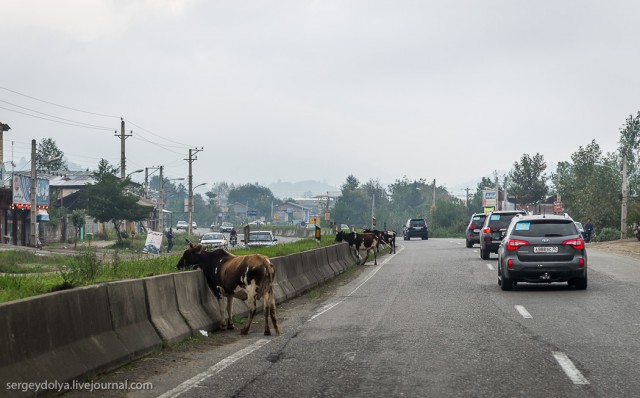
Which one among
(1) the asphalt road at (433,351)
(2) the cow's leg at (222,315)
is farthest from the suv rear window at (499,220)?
(2) the cow's leg at (222,315)

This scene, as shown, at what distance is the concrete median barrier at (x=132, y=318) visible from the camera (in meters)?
11.0

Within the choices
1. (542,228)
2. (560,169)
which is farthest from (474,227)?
(560,169)

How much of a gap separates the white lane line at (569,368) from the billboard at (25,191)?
59.6 meters

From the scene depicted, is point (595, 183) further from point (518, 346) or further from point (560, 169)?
point (560, 169)

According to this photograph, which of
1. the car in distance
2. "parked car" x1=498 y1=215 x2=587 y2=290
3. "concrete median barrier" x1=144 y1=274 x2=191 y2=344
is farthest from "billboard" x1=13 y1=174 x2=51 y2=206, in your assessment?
"concrete median barrier" x1=144 y1=274 x2=191 y2=344

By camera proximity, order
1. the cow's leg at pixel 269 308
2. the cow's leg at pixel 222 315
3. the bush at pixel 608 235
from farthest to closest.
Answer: the bush at pixel 608 235 → the cow's leg at pixel 222 315 → the cow's leg at pixel 269 308

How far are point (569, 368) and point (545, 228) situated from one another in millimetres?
11439

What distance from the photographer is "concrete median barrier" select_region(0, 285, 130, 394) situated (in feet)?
27.1

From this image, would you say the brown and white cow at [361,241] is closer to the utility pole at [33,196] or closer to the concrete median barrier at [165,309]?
the concrete median barrier at [165,309]

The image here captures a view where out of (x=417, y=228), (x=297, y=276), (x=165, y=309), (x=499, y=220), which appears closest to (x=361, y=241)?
(x=499, y=220)

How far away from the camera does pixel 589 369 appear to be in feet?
33.0

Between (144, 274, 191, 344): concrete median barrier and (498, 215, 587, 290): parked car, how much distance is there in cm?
987

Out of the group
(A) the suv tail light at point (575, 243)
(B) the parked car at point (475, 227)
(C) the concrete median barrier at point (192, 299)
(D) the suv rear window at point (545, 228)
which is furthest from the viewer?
(B) the parked car at point (475, 227)

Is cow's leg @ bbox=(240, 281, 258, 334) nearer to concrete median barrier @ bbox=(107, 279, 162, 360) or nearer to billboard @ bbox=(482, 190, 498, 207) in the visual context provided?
concrete median barrier @ bbox=(107, 279, 162, 360)
